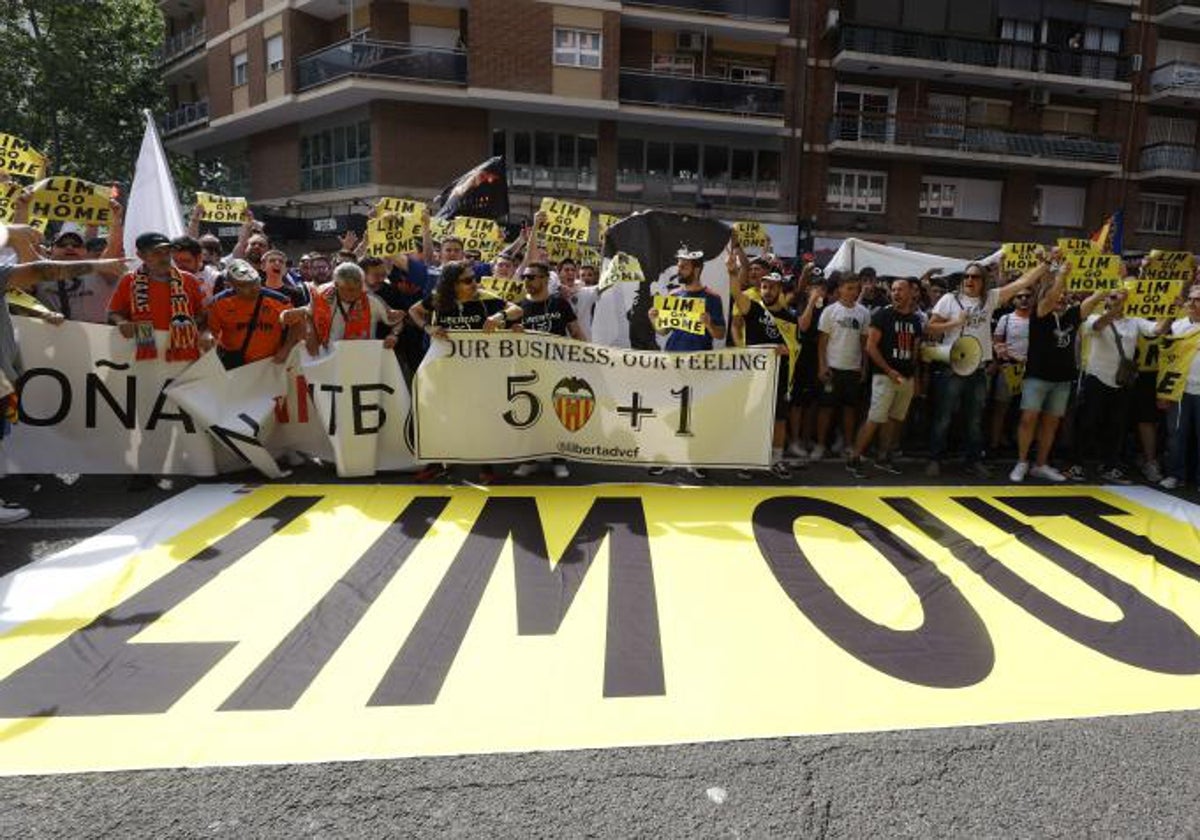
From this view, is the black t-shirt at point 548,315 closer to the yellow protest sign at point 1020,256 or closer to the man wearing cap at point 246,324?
the man wearing cap at point 246,324

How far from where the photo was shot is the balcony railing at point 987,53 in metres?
27.9

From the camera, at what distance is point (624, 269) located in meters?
7.35

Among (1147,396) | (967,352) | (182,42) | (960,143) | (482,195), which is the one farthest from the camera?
(182,42)

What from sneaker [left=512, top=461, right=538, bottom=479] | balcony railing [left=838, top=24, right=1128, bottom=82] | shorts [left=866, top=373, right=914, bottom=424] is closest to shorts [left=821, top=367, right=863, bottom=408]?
shorts [left=866, top=373, right=914, bottom=424]

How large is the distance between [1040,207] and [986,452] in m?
26.9

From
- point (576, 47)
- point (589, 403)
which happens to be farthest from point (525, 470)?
point (576, 47)

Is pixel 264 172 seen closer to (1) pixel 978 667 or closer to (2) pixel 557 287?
(2) pixel 557 287

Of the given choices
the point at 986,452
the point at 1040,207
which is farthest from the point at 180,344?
the point at 1040,207

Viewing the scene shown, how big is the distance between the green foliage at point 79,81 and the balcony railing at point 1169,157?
41.2 metres

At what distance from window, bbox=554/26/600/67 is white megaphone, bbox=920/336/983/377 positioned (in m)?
21.6

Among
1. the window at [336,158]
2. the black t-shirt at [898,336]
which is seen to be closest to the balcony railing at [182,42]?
the window at [336,158]

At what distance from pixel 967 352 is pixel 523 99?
2103 cm

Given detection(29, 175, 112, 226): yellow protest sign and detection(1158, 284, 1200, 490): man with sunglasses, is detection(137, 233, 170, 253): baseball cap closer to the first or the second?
detection(29, 175, 112, 226): yellow protest sign

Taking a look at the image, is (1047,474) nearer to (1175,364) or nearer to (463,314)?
(1175,364)
